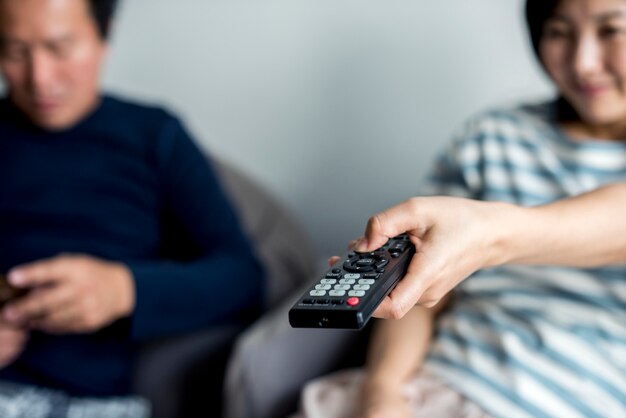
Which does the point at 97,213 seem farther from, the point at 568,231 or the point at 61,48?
the point at 568,231

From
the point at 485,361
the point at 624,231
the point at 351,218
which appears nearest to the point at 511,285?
the point at 485,361

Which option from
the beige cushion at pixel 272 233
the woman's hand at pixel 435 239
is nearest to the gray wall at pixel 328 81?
the beige cushion at pixel 272 233

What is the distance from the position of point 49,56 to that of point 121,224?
0.74ft

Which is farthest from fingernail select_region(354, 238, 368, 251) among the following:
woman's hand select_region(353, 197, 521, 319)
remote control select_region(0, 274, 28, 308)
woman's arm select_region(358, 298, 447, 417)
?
remote control select_region(0, 274, 28, 308)

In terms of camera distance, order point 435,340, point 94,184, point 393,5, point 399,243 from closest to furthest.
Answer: point 399,243 < point 435,340 < point 94,184 < point 393,5

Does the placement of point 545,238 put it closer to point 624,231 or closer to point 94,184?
point 624,231

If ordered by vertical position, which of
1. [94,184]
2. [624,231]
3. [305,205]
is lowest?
[305,205]

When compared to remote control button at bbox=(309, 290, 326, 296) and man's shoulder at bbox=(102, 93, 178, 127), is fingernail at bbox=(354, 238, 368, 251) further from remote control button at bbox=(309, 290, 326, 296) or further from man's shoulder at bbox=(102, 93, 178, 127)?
man's shoulder at bbox=(102, 93, 178, 127)

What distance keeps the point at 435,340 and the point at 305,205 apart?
51 centimetres

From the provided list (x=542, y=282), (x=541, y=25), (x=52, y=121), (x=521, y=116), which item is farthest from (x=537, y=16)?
(x=52, y=121)

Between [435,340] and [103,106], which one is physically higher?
[103,106]

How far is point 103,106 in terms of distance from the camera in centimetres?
104

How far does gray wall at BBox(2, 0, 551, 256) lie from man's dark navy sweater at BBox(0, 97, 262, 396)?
0.26m

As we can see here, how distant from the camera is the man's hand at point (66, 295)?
832 mm
